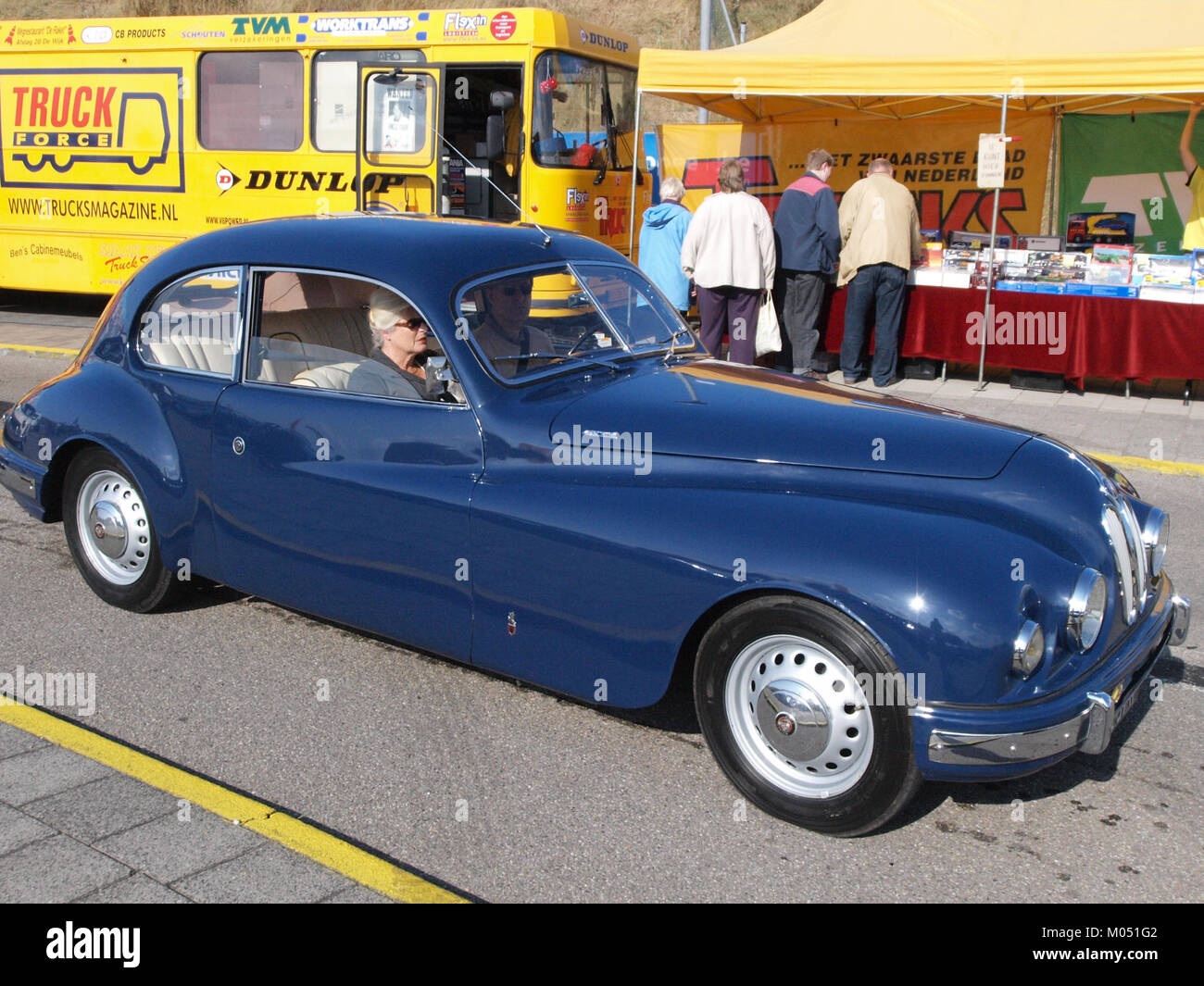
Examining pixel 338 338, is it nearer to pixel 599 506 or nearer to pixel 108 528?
pixel 108 528

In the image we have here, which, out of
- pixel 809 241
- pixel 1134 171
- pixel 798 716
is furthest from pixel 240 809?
pixel 1134 171

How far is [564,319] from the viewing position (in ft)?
14.0

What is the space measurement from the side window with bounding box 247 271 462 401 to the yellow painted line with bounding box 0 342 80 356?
7.98 meters

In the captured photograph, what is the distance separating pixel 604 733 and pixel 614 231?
9.10m

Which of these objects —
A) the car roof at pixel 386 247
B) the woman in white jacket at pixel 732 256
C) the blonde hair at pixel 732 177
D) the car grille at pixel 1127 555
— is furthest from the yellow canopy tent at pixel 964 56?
the car grille at pixel 1127 555

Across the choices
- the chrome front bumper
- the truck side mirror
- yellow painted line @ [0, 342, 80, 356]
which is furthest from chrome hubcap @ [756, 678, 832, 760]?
yellow painted line @ [0, 342, 80, 356]

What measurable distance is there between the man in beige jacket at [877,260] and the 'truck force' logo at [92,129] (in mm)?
7284

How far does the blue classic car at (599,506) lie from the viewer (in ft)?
10.0

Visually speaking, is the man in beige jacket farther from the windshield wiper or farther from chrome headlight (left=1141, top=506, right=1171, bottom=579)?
chrome headlight (left=1141, top=506, right=1171, bottom=579)

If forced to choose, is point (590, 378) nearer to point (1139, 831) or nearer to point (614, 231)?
point (1139, 831)

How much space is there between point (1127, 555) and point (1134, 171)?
10367mm

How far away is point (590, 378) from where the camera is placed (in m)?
4.05

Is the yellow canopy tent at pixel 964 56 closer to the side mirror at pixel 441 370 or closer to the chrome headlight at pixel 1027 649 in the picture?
the side mirror at pixel 441 370

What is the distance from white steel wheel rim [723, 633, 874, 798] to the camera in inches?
125
